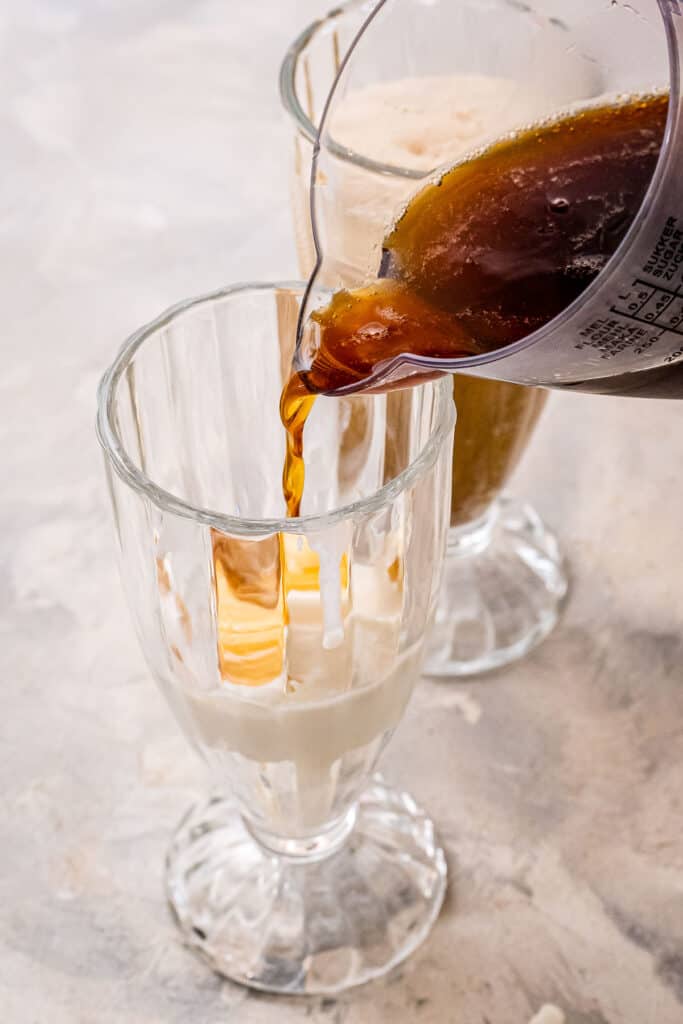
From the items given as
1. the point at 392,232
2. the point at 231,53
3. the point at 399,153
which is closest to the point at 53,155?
the point at 231,53

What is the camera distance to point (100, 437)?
0.64 m

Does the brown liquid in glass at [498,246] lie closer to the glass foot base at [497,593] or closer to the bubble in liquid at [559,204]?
the bubble in liquid at [559,204]

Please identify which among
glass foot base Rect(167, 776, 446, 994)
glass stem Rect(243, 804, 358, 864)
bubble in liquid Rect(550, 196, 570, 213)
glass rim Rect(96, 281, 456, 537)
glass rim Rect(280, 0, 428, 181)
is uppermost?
bubble in liquid Rect(550, 196, 570, 213)

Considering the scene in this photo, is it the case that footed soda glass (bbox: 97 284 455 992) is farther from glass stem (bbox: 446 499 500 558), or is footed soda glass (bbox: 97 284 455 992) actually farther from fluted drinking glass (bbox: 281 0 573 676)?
glass stem (bbox: 446 499 500 558)

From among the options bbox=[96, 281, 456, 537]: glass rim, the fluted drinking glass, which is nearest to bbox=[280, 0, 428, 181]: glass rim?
the fluted drinking glass

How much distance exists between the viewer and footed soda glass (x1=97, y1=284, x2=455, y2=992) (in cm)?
64

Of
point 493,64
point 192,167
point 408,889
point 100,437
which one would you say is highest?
point 493,64

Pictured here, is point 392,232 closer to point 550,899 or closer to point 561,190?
point 561,190

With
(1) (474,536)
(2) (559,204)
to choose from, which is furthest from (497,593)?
(2) (559,204)

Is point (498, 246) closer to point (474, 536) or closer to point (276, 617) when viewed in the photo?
point (276, 617)

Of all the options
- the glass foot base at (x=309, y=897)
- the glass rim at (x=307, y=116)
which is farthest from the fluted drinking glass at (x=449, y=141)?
the glass foot base at (x=309, y=897)

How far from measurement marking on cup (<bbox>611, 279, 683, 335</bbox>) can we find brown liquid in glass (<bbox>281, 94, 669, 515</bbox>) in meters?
0.02

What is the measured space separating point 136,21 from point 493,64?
786 mm

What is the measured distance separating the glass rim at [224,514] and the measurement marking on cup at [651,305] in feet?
0.45
